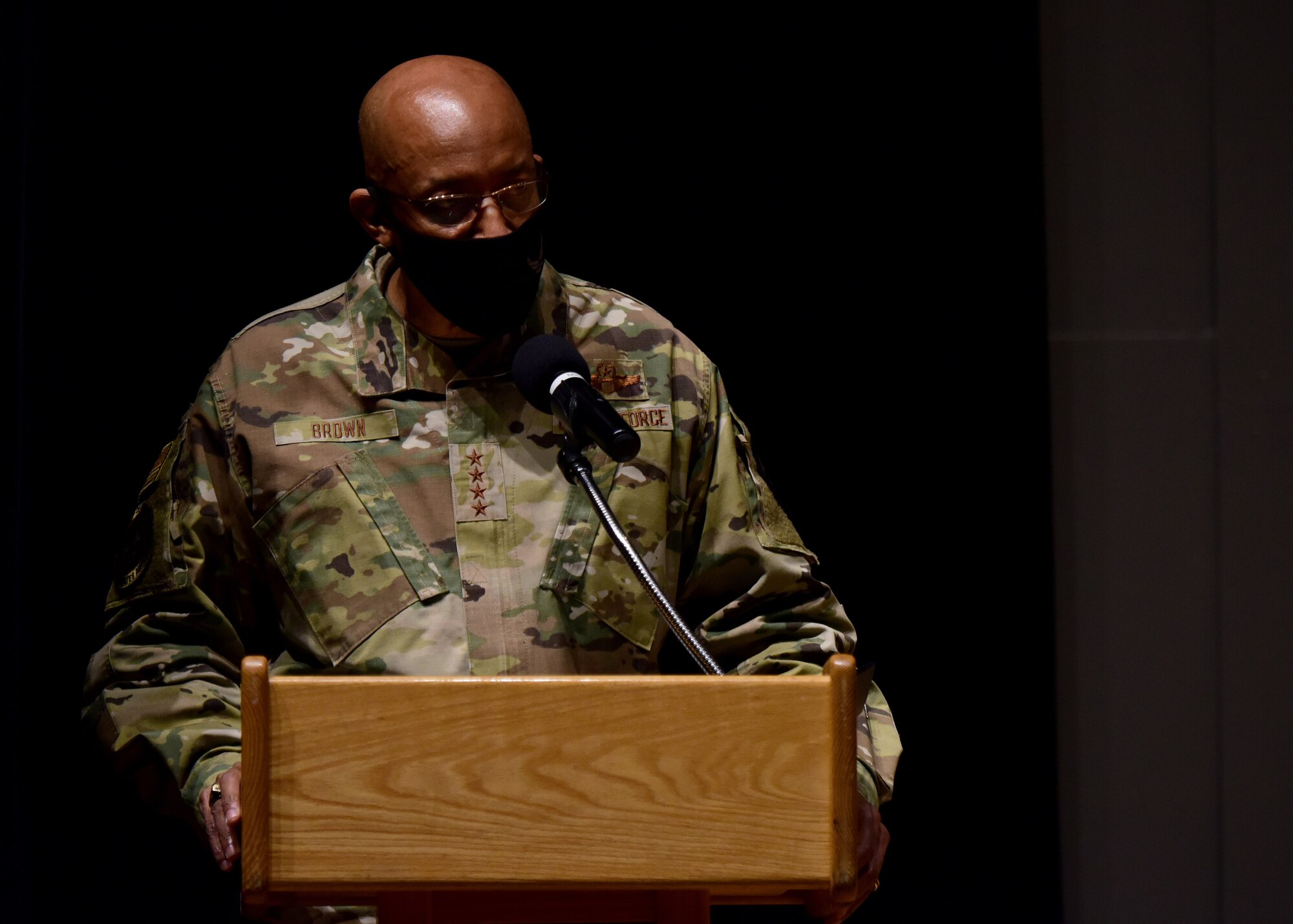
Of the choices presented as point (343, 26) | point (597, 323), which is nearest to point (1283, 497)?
point (597, 323)

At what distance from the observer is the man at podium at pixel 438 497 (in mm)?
1655

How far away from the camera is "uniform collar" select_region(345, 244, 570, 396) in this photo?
5.71ft

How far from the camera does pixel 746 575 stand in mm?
1756

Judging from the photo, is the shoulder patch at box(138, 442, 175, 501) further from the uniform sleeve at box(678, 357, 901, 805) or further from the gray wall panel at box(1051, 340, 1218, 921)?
the gray wall panel at box(1051, 340, 1218, 921)

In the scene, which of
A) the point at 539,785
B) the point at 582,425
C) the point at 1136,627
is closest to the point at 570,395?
the point at 582,425

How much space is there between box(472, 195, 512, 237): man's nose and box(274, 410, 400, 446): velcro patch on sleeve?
256 millimetres

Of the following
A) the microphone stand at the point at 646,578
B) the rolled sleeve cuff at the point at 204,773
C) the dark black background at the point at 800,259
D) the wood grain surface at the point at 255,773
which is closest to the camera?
the wood grain surface at the point at 255,773

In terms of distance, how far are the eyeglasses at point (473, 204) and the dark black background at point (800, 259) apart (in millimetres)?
609

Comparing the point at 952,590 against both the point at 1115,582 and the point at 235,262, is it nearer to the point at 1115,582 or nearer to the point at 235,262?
the point at 1115,582

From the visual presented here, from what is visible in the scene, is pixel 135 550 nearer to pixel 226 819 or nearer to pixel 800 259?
pixel 226 819

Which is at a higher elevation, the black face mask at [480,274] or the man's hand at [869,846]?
the black face mask at [480,274]

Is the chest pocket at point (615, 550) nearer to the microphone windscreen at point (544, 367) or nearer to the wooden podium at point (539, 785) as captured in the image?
the microphone windscreen at point (544, 367)

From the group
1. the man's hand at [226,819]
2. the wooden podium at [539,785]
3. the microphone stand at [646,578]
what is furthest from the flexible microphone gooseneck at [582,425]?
the man's hand at [226,819]

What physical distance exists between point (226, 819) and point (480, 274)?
676 millimetres
